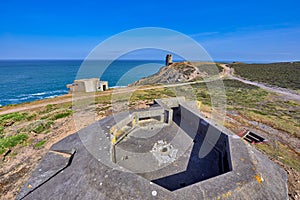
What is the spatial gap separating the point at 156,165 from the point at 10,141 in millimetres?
8697

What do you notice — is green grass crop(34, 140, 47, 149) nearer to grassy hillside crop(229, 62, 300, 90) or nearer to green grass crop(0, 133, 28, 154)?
green grass crop(0, 133, 28, 154)

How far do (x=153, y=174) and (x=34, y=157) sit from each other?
5879mm

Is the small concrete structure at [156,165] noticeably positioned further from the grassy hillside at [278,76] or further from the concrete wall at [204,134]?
the grassy hillside at [278,76]

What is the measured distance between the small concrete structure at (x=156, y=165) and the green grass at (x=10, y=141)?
270 cm

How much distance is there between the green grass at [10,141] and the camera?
7898mm

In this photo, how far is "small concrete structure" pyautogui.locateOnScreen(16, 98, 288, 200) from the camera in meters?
3.97

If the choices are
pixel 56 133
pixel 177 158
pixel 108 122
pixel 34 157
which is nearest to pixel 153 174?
pixel 177 158

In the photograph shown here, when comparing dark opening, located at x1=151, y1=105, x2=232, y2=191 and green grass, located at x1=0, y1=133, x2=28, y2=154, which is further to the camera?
green grass, located at x1=0, y1=133, x2=28, y2=154

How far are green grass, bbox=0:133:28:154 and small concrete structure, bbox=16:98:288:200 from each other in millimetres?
2698

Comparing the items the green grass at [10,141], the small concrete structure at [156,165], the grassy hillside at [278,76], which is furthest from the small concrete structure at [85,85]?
the grassy hillside at [278,76]

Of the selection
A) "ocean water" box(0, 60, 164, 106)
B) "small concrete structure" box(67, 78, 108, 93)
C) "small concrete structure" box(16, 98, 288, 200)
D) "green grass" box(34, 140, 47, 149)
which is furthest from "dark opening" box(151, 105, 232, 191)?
"small concrete structure" box(67, 78, 108, 93)

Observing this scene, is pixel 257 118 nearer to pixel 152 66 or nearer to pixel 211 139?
pixel 211 139

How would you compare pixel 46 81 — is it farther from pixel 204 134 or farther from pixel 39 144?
pixel 204 134

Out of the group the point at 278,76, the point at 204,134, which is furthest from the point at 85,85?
the point at 278,76
